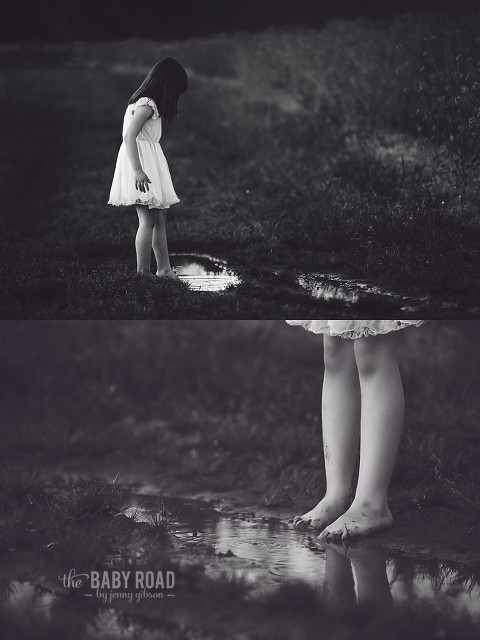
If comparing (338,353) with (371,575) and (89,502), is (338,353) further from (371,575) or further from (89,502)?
(89,502)

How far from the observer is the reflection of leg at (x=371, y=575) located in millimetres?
2559

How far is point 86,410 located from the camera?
4.83 m

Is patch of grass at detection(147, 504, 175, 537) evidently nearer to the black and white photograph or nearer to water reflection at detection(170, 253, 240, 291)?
the black and white photograph

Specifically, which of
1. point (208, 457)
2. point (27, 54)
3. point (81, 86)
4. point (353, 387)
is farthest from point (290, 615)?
point (81, 86)

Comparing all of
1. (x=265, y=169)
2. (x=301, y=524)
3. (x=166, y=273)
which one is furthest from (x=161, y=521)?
(x=265, y=169)

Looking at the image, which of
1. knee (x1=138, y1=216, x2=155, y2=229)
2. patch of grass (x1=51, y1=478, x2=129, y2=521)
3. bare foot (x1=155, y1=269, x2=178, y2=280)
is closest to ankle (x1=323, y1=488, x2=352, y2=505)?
patch of grass (x1=51, y1=478, x2=129, y2=521)

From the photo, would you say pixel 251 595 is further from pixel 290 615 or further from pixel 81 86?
pixel 81 86

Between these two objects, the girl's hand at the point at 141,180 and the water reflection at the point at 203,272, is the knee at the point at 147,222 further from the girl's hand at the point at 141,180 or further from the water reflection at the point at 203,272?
the water reflection at the point at 203,272

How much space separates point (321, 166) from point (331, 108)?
510 millimetres

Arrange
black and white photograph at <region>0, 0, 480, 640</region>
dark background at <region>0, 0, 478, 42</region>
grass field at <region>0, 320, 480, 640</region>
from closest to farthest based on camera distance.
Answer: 1. grass field at <region>0, 320, 480, 640</region>
2. black and white photograph at <region>0, 0, 480, 640</region>
3. dark background at <region>0, 0, 478, 42</region>

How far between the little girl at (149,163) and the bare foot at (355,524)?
143 cm

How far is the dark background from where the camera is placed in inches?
177

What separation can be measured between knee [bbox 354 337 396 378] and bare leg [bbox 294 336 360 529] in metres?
0.17

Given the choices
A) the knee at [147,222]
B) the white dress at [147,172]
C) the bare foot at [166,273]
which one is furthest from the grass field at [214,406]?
the white dress at [147,172]
